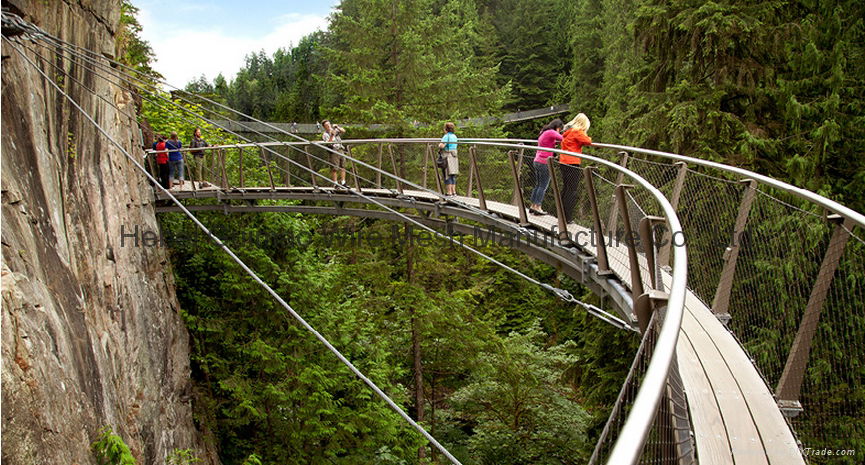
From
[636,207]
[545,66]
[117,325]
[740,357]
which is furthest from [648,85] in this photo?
[545,66]

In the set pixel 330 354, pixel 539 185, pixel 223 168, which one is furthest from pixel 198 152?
pixel 539 185

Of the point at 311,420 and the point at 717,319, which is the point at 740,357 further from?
the point at 311,420

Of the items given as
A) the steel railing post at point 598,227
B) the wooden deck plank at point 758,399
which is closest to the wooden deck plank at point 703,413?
the wooden deck plank at point 758,399

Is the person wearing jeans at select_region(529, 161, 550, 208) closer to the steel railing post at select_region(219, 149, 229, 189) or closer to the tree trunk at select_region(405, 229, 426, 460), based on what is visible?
the tree trunk at select_region(405, 229, 426, 460)

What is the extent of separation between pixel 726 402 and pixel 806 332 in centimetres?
53

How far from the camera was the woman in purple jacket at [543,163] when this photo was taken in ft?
21.0

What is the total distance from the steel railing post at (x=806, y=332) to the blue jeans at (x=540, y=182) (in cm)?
376

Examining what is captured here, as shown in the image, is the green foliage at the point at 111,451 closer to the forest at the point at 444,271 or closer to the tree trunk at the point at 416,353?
the forest at the point at 444,271

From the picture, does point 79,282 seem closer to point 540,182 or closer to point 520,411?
point 540,182

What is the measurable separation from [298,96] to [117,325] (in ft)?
133

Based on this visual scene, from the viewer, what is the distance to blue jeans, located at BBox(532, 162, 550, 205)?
652cm

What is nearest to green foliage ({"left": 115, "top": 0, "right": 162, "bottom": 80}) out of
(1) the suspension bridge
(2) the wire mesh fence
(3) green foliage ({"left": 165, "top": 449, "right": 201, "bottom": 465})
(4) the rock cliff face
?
(4) the rock cliff face

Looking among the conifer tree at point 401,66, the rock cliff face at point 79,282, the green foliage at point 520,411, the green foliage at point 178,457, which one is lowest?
the green foliage at point 520,411

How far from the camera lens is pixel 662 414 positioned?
5.74 ft
